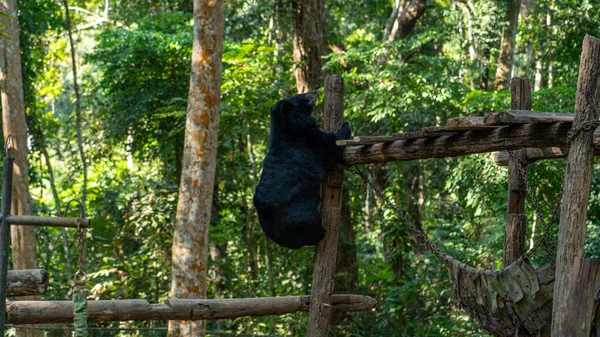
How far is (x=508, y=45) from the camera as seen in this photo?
10.2 metres

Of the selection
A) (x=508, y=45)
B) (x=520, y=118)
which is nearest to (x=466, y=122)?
(x=520, y=118)

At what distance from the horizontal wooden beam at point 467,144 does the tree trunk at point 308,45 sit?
389 centimetres

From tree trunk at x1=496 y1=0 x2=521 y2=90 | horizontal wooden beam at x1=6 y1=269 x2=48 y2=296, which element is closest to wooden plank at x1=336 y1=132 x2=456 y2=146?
horizontal wooden beam at x1=6 y1=269 x2=48 y2=296

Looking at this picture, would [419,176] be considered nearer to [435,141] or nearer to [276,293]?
[276,293]

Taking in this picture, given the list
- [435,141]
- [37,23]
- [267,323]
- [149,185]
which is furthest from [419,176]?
[435,141]

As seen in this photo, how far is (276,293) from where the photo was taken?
8664mm

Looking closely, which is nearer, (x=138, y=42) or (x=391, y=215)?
(x=391, y=215)

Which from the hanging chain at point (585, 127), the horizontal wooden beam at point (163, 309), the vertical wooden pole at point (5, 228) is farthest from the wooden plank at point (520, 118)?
the vertical wooden pole at point (5, 228)

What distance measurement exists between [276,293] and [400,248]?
5.58ft

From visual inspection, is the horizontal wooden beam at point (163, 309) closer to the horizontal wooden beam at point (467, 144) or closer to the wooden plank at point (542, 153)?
the horizontal wooden beam at point (467, 144)

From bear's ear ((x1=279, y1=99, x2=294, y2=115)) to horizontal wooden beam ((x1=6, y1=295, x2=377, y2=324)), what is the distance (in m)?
1.16

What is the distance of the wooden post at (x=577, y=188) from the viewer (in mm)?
3113

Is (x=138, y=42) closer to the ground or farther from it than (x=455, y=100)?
farther from it

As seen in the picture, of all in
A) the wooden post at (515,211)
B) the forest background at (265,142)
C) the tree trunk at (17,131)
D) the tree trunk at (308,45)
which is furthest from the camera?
the tree trunk at (308,45)
